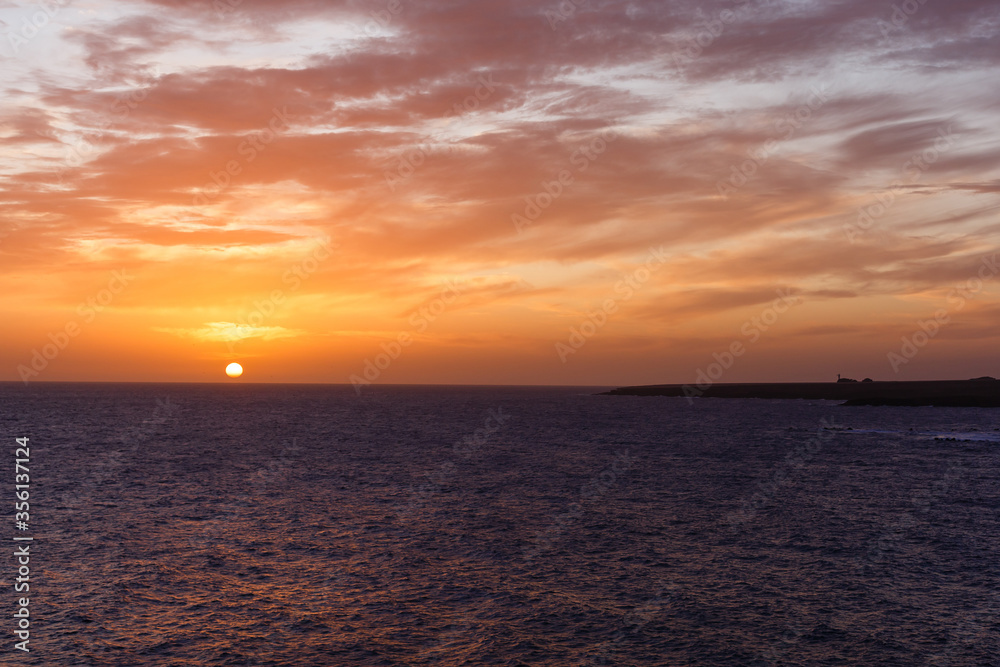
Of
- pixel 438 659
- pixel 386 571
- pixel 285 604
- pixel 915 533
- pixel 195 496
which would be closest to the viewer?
pixel 438 659

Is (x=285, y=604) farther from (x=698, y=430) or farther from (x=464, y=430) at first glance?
(x=698, y=430)

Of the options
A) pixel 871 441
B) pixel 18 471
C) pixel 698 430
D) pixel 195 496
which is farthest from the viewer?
pixel 698 430

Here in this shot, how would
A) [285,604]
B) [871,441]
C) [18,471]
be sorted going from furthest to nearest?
[871,441] < [18,471] < [285,604]

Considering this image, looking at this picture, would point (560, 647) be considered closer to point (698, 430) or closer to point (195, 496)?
point (195, 496)

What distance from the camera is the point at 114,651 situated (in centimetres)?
2716

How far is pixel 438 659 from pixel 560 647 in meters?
4.91

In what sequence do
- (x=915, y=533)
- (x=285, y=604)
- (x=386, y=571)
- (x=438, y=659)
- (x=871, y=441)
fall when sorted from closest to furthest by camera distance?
(x=438, y=659) → (x=285, y=604) → (x=386, y=571) → (x=915, y=533) → (x=871, y=441)

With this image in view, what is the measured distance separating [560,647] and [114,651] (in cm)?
1747

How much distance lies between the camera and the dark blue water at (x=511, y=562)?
2812 cm

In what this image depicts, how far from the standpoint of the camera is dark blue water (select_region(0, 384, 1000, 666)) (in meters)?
28.1

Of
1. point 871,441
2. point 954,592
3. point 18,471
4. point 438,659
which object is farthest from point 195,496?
point 871,441

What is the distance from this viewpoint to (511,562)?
131ft

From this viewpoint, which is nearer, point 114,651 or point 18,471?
point 114,651

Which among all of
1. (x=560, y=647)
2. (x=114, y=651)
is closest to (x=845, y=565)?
(x=560, y=647)
